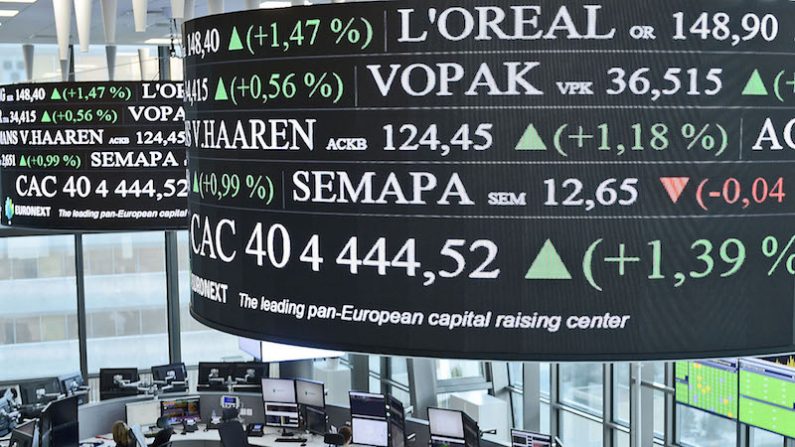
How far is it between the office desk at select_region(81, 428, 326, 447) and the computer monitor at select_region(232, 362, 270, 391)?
0.78 m

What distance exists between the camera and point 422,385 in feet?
51.0

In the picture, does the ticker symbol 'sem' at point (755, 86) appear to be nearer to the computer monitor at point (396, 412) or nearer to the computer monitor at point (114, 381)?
the computer monitor at point (396, 412)

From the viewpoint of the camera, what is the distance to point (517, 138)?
268cm

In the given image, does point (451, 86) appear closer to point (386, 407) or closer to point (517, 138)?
point (517, 138)

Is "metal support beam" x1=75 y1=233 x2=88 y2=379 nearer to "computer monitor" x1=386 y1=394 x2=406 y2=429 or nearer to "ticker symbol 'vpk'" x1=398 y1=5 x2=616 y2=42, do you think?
"computer monitor" x1=386 y1=394 x2=406 y2=429

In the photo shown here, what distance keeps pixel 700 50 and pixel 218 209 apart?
148 centimetres

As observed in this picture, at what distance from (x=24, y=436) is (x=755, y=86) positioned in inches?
377

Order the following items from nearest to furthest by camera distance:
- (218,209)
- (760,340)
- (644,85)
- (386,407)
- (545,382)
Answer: (644,85) < (760,340) < (218,209) < (386,407) < (545,382)

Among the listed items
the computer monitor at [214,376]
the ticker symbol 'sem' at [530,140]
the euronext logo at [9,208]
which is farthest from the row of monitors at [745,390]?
the ticker symbol 'sem' at [530,140]

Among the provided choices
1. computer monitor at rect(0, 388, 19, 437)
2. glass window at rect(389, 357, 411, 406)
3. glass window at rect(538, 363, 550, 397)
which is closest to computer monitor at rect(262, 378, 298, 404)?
computer monitor at rect(0, 388, 19, 437)

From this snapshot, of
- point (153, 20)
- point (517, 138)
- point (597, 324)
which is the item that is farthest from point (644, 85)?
point (153, 20)

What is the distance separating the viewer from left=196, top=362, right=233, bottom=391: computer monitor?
13992 millimetres

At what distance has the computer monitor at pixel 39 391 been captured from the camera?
44.2 feet

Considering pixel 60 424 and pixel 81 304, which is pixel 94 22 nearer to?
pixel 60 424
